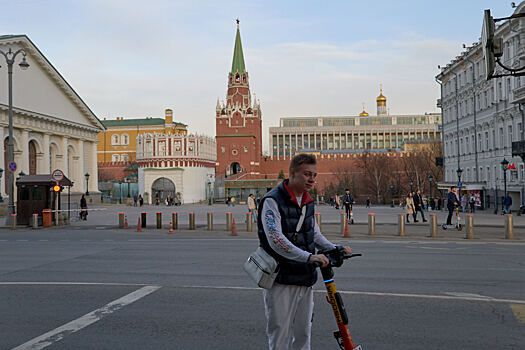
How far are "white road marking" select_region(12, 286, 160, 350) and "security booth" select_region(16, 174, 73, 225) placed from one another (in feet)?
67.7

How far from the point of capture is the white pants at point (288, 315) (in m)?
4.32

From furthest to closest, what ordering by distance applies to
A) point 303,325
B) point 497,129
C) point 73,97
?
point 73,97 → point 497,129 → point 303,325

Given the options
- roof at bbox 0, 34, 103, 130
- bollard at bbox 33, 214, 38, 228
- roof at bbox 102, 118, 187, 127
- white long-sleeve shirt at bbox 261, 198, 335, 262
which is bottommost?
bollard at bbox 33, 214, 38, 228

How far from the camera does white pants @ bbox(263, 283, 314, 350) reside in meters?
4.32

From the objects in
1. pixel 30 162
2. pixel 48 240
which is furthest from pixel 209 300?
pixel 30 162

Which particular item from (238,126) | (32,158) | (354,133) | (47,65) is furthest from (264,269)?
(354,133)

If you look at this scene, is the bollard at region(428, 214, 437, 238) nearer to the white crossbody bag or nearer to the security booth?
the white crossbody bag

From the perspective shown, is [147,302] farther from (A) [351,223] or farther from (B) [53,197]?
(B) [53,197]

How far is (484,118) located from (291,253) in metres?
45.5

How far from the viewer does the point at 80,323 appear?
6902 mm

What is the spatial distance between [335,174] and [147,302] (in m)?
83.0

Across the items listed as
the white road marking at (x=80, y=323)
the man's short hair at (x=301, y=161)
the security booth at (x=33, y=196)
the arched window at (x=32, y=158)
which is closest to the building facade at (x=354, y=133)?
the arched window at (x=32, y=158)

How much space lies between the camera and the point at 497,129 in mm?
42250

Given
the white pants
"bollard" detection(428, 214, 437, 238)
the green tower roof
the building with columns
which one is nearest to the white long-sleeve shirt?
the white pants
